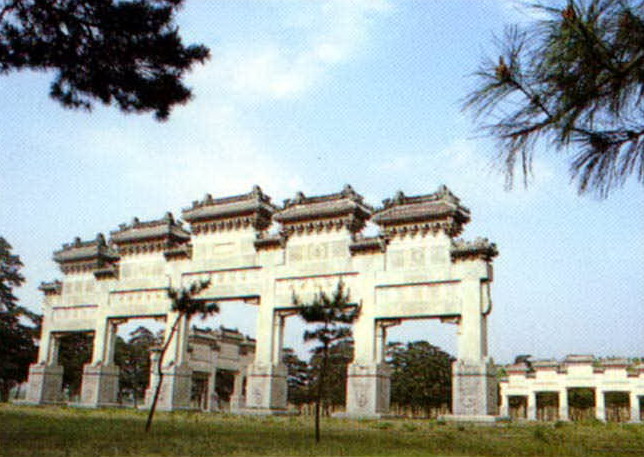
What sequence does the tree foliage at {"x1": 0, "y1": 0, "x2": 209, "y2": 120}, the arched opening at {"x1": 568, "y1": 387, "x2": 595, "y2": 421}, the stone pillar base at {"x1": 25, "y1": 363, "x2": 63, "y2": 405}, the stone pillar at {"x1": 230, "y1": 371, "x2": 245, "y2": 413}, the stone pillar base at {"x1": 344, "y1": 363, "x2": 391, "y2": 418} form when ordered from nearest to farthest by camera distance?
the tree foliage at {"x1": 0, "y1": 0, "x2": 209, "y2": 120}, the stone pillar base at {"x1": 344, "y1": 363, "x2": 391, "y2": 418}, the stone pillar at {"x1": 230, "y1": 371, "x2": 245, "y2": 413}, the stone pillar base at {"x1": 25, "y1": 363, "x2": 63, "y2": 405}, the arched opening at {"x1": 568, "y1": 387, "x2": 595, "y2": 421}

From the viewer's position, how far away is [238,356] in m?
46.5

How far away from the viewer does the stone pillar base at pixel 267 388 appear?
29156mm

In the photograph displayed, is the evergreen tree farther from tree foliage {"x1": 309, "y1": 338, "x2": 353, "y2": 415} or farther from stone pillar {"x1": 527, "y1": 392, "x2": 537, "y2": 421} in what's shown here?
stone pillar {"x1": 527, "y1": 392, "x2": 537, "y2": 421}

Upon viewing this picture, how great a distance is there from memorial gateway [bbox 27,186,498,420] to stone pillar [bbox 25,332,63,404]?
2.5 inches

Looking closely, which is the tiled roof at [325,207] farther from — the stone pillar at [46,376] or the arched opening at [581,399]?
the arched opening at [581,399]

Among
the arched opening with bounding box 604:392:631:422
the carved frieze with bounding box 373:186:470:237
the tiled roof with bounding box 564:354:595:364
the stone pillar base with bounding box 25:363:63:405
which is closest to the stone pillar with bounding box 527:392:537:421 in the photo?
the tiled roof with bounding box 564:354:595:364

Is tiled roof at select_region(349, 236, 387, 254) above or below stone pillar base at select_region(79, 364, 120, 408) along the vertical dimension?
above

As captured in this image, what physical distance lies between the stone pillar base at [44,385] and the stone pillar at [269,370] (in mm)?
14800

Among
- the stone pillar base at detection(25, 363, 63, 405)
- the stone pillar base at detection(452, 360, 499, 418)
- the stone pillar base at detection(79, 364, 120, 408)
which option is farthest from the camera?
the stone pillar base at detection(25, 363, 63, 405)

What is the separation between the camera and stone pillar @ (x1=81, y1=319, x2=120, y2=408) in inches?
1358

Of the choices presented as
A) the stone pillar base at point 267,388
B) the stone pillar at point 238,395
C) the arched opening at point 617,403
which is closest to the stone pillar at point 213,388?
the stone pillar at point 238,395

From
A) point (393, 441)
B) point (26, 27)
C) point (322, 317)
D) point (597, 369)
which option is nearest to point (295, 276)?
point (322, 317)

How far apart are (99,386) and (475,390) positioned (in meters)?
20.6

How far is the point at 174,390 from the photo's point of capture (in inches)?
1259
